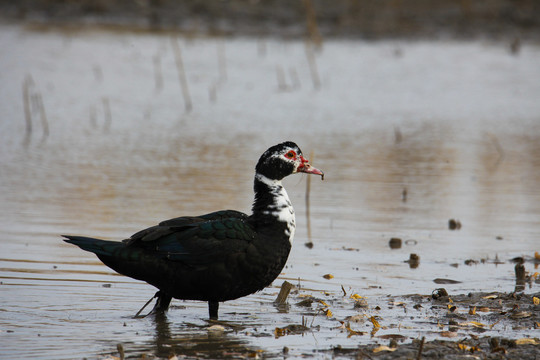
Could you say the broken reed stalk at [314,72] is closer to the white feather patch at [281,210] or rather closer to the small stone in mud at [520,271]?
the small stone in mud at [520,271]

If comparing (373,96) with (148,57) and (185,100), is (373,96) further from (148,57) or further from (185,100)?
(148,57)

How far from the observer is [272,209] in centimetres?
679

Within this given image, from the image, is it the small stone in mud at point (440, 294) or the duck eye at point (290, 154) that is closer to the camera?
the duck eye at point (290, 154)

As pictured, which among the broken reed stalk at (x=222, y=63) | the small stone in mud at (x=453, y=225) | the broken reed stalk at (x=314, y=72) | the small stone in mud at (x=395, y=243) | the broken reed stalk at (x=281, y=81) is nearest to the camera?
the small stone in mud at (x=395, y=243)

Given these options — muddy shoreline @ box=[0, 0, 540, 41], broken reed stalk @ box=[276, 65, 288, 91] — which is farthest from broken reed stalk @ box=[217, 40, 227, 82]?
muddy shoreline @ box=[0, 0, 540, 41]

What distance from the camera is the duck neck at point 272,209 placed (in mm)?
6750

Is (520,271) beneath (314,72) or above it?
beneath

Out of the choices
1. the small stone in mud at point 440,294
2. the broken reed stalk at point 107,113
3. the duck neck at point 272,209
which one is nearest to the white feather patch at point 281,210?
the duck neck at point 272,209

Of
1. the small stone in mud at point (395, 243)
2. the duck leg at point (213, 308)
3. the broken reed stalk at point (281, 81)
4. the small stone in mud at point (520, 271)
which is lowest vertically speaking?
the duck leg at point (213, 308)

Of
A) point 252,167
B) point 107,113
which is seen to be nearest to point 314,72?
point 107,113

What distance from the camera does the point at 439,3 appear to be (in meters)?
27.4

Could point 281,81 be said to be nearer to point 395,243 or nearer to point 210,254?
point 395,243

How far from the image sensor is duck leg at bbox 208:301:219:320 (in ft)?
22.1

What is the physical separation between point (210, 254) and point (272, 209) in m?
0.59
